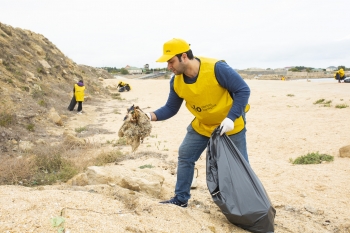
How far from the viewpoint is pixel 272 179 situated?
4.80 metres

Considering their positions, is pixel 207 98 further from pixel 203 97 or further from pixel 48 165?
pixel 48 165

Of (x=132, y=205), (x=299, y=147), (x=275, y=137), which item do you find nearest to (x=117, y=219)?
(x=132, y=205)

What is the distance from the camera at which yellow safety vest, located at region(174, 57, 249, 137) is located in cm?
288

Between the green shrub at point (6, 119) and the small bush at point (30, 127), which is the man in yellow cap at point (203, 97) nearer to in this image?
the green shrub at point (6, 119)

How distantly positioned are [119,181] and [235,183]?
1471 mm

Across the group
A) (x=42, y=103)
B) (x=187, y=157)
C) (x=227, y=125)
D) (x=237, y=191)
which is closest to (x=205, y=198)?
(x=187, y=157)

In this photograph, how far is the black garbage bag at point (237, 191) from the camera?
2684 mm

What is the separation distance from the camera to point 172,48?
9.31 feet

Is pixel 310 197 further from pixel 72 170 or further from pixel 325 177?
pixel 72 170

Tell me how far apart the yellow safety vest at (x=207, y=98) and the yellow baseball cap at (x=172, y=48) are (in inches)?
8.9

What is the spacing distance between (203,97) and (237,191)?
853 mm

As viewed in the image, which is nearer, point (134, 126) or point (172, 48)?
point (172, 48)

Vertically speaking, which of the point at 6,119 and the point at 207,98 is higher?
A: the point at 207,98

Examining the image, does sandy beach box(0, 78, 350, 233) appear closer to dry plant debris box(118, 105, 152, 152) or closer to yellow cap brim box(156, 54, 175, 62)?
dry plant debris box(118, 105, 152, 152)
